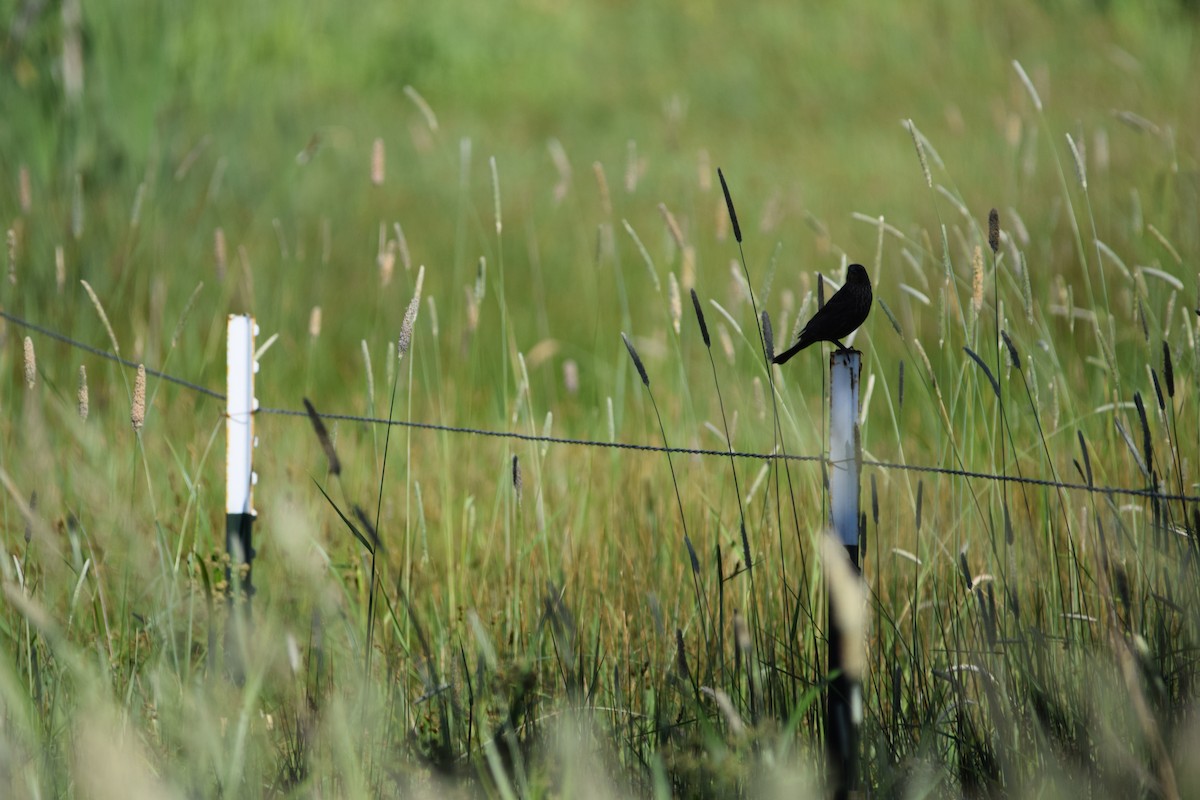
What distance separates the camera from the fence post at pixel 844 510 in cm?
162

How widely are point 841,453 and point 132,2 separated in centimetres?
401

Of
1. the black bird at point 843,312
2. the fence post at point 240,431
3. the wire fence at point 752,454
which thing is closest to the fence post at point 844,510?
the wire fence at point 752,454

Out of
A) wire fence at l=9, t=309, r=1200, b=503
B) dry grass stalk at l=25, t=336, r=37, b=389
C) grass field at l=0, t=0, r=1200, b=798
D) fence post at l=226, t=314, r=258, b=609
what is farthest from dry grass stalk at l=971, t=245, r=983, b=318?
dry grass stalk at l=25, t=336, r=37, b=389

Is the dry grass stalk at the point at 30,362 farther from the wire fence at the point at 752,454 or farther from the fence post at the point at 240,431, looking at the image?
the fence post at the point at 240,431

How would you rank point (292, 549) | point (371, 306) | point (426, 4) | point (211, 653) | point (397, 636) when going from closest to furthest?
point (292, 549) → point (211, 653) → point (397, 636) → point (371, 306) → point (426, 4)

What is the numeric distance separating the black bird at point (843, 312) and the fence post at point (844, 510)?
246mm

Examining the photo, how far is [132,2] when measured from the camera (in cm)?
459

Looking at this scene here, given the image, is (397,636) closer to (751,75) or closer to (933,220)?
(933,220)

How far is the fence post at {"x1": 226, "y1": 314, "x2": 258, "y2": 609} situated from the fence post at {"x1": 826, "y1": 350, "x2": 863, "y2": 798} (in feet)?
3.90

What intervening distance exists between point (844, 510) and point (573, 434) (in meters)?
2.44

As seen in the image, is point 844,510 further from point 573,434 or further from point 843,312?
point 573,434

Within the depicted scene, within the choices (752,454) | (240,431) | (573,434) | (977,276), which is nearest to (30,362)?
(240,431)

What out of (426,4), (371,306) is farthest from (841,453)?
(426,4)

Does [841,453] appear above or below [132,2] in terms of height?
below
